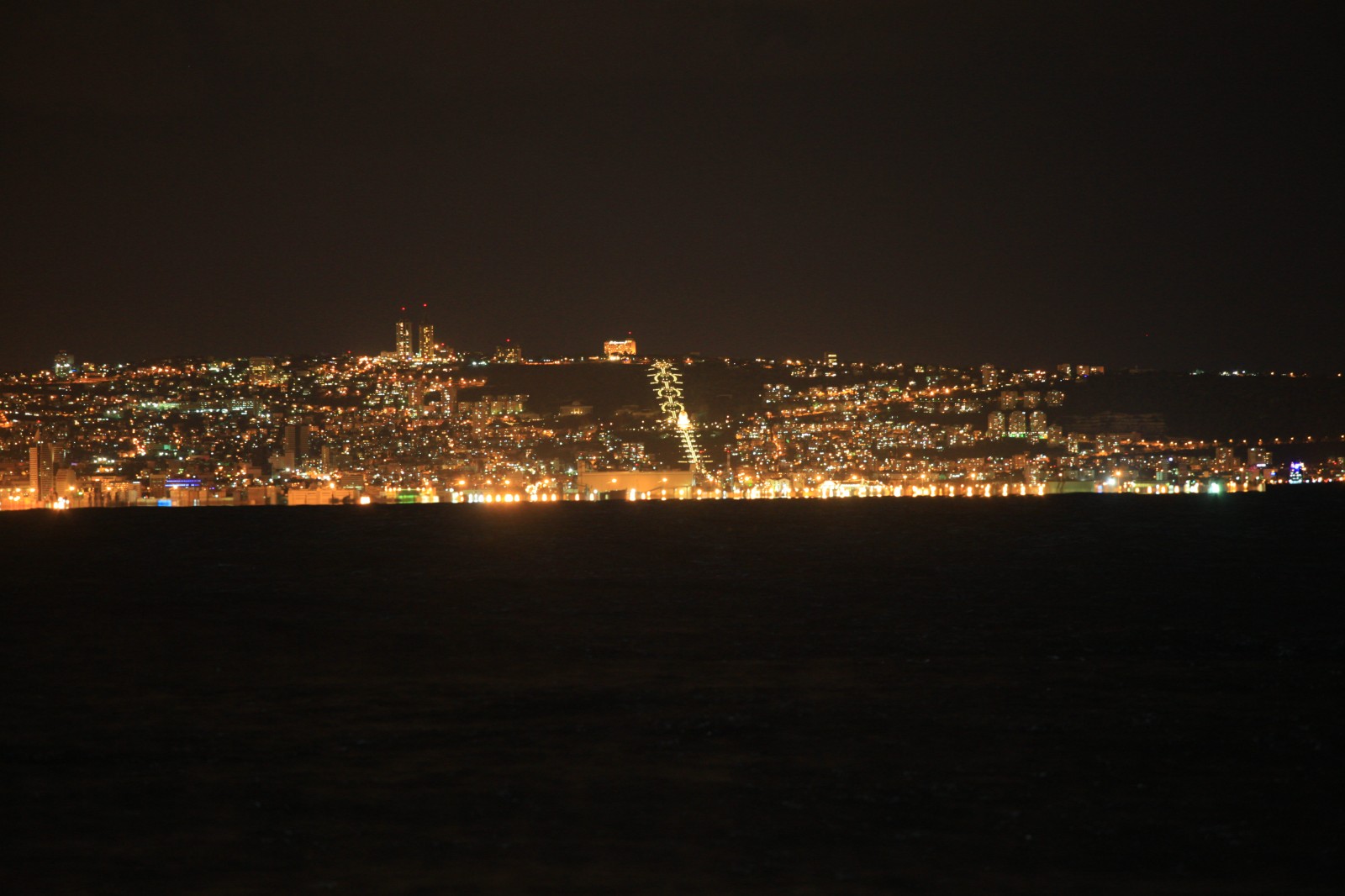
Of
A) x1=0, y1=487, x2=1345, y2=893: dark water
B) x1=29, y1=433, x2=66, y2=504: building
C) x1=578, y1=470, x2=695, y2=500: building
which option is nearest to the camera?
x1=0, y1=487, x2=1345, y2=893: dark water

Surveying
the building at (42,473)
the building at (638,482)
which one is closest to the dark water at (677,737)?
the building at (42,473)

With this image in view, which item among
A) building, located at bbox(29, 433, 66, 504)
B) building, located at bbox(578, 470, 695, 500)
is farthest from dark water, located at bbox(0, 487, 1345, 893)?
building, located at bbox(578, 470, 695, 500)

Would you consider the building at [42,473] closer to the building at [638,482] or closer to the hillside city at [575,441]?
the hillside city at [575,441]

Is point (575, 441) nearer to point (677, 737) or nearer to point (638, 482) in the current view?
point (638, 482)

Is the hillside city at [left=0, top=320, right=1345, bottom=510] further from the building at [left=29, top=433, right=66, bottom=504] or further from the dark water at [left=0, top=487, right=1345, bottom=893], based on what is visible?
the dark water at [left=0, top=487, right=1345, bottom=893]

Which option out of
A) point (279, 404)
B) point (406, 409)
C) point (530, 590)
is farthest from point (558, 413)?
point (530, 590)

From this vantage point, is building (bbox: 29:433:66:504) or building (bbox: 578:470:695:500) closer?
building (bbox: 29:433:66:504)

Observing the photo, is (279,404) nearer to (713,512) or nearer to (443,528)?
(713,512)
